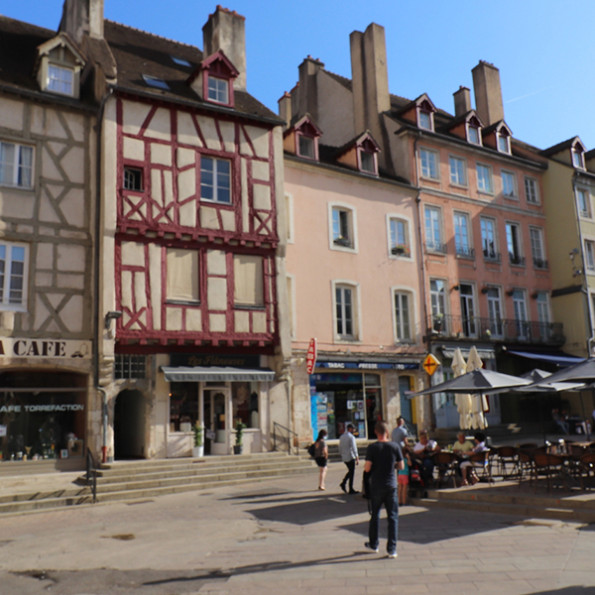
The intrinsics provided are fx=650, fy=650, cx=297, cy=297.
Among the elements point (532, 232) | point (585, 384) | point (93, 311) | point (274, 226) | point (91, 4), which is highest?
point (91, 4)

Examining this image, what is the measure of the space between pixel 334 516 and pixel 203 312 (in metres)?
8.36

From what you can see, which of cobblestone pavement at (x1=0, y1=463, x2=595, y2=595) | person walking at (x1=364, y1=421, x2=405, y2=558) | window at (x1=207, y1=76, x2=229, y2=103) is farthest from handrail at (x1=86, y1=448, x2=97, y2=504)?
window at (x1=207, y1=76, x2=229, y2=103)

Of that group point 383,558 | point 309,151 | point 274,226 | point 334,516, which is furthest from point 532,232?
point 383,558

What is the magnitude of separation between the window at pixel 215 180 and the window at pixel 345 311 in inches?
201

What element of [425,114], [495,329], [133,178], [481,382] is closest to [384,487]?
[481,382]

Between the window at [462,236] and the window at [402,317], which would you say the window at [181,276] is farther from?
the window at [462,236]

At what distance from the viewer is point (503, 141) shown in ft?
90.8

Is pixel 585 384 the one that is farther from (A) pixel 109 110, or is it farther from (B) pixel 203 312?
(A) pixel 109 110

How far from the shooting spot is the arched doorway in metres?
16.9

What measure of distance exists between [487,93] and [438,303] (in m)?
11.4

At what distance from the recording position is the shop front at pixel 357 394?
20234mm

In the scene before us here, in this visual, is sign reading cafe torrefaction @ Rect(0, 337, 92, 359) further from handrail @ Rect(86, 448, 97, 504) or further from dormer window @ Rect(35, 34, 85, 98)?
dormer window @ Rect(35, 34, 85, 98)

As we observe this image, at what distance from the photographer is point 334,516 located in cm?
1001

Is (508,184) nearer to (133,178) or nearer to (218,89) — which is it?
(218,89)
